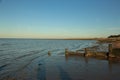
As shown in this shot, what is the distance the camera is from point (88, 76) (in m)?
13.7

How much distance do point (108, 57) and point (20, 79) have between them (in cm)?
1501

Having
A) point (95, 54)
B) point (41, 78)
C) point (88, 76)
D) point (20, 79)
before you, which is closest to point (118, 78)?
point (88, 76)

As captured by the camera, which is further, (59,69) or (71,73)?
(59,69)

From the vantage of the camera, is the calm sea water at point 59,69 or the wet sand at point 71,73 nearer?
the wet sand at point 71,73

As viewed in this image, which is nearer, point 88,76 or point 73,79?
point 73,79

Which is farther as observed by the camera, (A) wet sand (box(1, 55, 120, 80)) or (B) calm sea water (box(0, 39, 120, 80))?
(B) calm sea water (box(0, 39, 120, 80))

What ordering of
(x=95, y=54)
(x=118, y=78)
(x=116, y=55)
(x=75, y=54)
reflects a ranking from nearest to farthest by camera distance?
1. (x=118, y=78)
2. (x=116, y=55)
3. (x=95, y=54)
4. (x=75, y=54)

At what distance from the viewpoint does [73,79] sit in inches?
506

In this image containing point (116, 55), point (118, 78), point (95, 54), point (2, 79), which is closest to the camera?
point (118, 78)

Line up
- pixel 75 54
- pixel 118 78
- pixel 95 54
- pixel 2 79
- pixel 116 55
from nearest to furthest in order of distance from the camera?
pixel 118 78, pixel 2 79, pixel 116 55, pixel 95 54, pixel 75 54

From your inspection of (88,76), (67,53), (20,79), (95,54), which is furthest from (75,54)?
(20,79)

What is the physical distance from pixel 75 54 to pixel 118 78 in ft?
50.1

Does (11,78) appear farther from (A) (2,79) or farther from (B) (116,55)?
(B) (116,55)

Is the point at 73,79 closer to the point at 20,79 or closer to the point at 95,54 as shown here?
the point at 20,79
